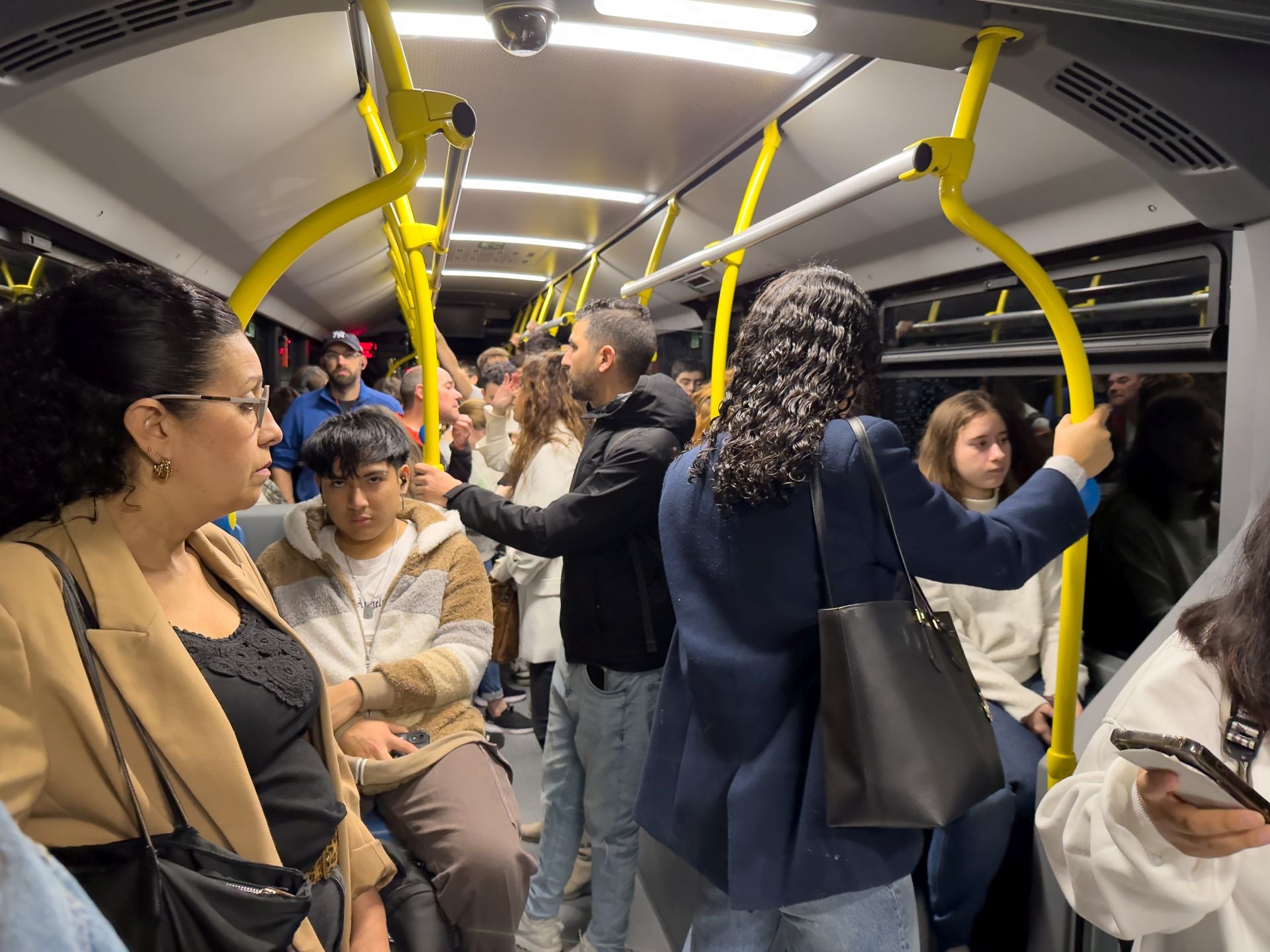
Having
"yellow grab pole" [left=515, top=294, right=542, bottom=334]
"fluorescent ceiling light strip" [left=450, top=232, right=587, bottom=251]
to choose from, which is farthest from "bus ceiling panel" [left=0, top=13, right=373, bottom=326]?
"yellow grab pole" [left=515, top=294, right=542, bottom=334]

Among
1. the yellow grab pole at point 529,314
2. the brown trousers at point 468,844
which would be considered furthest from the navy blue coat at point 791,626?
the yellow grab pole at point 529,314

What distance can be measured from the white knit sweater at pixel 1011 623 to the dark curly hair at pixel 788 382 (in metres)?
1.37

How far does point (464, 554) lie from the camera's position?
2.05 metres

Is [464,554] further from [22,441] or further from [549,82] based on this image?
[549,82]

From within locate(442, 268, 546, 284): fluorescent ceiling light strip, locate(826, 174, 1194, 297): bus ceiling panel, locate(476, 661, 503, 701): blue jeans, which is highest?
locate(442, 268, 546, 284): fluorescent ceiling light strip

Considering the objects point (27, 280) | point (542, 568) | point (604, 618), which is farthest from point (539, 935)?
point (27, 280)

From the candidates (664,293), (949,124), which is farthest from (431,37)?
(664,293)

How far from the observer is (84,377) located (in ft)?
3.48

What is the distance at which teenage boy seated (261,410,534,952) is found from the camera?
5.52 ft

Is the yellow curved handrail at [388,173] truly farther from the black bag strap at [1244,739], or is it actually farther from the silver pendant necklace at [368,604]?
the black bag strap at [1244,739]

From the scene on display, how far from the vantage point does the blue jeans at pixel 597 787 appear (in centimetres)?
218

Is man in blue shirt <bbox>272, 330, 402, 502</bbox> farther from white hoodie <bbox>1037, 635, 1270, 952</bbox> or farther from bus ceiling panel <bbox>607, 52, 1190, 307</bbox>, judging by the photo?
white hoodie <bbox>1037, 635, 1270, 952</bbox>

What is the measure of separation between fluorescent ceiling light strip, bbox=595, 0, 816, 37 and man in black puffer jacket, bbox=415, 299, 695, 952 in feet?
3.17

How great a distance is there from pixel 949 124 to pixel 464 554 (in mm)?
1922
